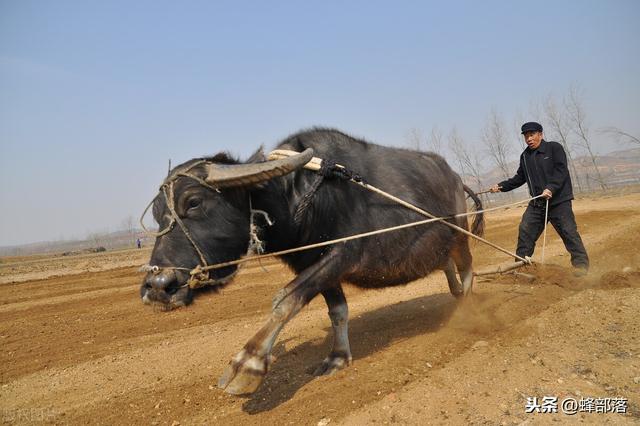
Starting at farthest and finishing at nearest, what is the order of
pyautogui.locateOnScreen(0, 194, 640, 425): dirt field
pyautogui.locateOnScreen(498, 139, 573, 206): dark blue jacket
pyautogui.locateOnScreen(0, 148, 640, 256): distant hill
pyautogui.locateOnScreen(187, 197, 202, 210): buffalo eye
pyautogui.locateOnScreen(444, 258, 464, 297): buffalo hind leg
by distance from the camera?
pyautogui.locateOnScreen(0, 148, 640, 256): distant hill < pyautogui.locateOnScreen(444, 258, 464, 297): buffalo hind leg < pyautogui.locateOnScreen(498, 139, 573, 206): dark blue jacket < pyautogui.locateOnScreen(187, 197, 202, 210): buffalo eye < pyautogui.locateOnScreen(0, 194, 640, 425): dirt field

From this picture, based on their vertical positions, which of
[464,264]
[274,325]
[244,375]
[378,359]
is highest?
[274,325]

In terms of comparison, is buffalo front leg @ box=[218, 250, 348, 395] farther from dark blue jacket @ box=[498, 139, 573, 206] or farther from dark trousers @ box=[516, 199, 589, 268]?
dark blue jacket @ box=[498, 139, 573, 206]

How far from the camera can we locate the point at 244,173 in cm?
372

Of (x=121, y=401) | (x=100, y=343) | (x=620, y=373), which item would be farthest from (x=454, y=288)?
(x=100, y=343)

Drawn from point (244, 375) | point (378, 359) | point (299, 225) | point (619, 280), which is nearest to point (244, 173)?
point (299, 225)

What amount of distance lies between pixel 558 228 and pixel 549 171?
0.87 m

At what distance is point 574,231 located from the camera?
20.2ft

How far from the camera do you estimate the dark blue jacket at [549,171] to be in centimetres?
616

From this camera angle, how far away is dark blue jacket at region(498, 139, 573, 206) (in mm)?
6160

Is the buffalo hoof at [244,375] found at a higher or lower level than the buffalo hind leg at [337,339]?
higher

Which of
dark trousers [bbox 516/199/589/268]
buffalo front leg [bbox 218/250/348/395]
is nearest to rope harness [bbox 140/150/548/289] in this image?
buffalo front leg [bbox 218/250/348/395]

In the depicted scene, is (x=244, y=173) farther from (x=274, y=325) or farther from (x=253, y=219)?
(x=274, y=325)

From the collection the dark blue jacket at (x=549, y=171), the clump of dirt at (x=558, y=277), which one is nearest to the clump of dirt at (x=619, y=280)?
the clump of dirt at (x=558, y=277)

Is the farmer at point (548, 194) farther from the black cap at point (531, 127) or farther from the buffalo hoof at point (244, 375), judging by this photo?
the buffalo hoof at point (244, 375)
